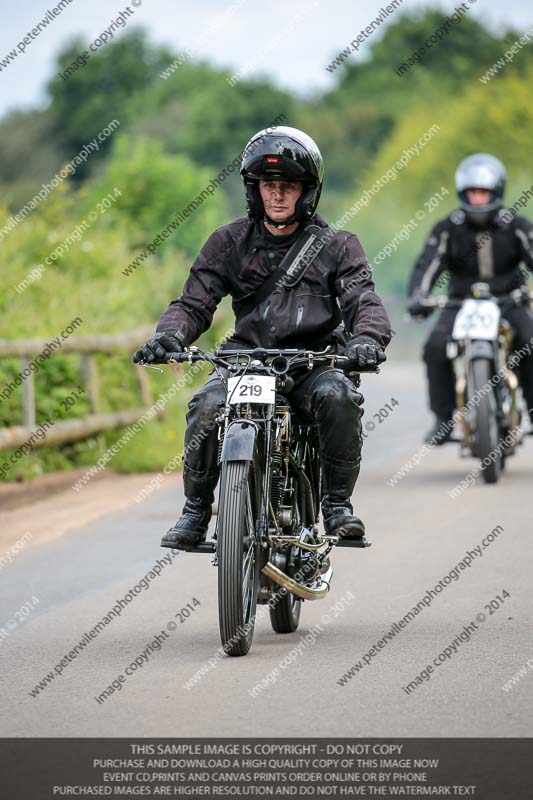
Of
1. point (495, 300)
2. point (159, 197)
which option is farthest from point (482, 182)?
point (159, 197)

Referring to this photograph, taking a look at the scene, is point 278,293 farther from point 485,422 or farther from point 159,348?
point 485,422

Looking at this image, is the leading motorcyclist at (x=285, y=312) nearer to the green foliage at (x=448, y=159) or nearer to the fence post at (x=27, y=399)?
the fence post at (x=27, y=399)

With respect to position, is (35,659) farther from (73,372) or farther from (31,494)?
(73,372)

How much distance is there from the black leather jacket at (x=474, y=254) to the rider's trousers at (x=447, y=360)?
0.26 metres

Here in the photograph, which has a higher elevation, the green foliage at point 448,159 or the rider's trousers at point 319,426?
the green foliage at point 448,159

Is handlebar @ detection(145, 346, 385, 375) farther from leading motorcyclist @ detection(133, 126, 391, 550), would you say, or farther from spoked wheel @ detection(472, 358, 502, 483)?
spoked wheel @ detection(472, 358, 502, 483)

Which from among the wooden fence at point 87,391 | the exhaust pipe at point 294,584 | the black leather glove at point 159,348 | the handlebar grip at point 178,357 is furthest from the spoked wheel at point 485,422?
the handlebar grip at point 178,357

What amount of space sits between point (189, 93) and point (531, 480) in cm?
9578

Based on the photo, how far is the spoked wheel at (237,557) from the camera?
6.11 meters

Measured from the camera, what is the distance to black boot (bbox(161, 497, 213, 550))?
6695mm

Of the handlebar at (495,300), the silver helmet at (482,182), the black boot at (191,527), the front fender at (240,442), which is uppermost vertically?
the silver helmet at (482,182)

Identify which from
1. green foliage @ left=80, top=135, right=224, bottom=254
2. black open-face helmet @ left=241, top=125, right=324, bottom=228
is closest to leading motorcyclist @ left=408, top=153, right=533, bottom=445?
black open-face helmet @ left=241, top=125, right=324, bottom=228

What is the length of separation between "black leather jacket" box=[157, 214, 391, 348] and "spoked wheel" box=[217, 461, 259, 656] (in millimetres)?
891

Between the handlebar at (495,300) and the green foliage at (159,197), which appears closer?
the handlebar at (495,300)
